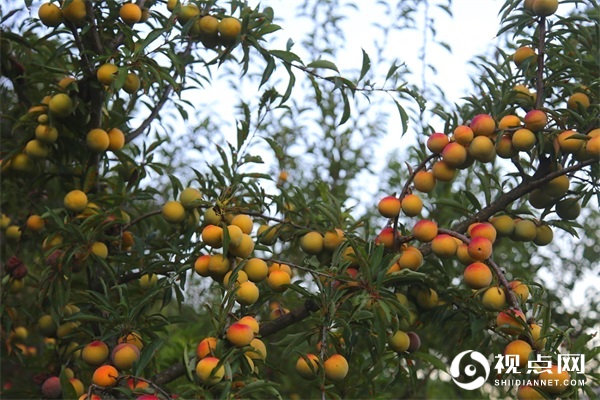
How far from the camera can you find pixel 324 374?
146 centimetres

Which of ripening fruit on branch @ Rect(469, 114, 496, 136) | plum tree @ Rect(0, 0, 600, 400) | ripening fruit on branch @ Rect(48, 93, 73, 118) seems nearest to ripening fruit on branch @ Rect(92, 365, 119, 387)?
plum tree @ Rect(0, 0, 600, 400)

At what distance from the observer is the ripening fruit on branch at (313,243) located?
6.02 feet

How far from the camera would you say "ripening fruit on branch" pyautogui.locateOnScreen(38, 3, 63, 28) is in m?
1.82

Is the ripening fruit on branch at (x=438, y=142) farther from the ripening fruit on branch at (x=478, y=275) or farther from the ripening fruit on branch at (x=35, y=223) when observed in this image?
the ripening fruit on branch at (x=35, y=223)

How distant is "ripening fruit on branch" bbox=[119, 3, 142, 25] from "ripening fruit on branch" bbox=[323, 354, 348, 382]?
993mm

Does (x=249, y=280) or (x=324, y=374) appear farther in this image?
(x=249, y=280)

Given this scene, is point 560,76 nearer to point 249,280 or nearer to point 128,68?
point 249,280

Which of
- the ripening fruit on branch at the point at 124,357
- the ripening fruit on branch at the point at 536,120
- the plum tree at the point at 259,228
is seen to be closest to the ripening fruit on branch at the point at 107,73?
the plum tree at the point at 259,228

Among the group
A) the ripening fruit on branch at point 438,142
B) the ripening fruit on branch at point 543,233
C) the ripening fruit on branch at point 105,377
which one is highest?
the ripening fruit on branch at point 438,142

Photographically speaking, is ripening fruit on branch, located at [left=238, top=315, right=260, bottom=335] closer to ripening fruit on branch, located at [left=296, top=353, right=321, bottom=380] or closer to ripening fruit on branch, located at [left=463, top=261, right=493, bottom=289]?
ripening fruit on branch, located at [left=296, top=353, right=321, bottom=380]

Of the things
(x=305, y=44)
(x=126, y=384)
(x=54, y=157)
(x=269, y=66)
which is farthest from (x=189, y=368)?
(x=305, y=44)

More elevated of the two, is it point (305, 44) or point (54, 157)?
point (305, 44)

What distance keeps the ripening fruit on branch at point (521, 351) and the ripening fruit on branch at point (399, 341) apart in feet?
0.98

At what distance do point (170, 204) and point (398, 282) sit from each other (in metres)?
0.63
